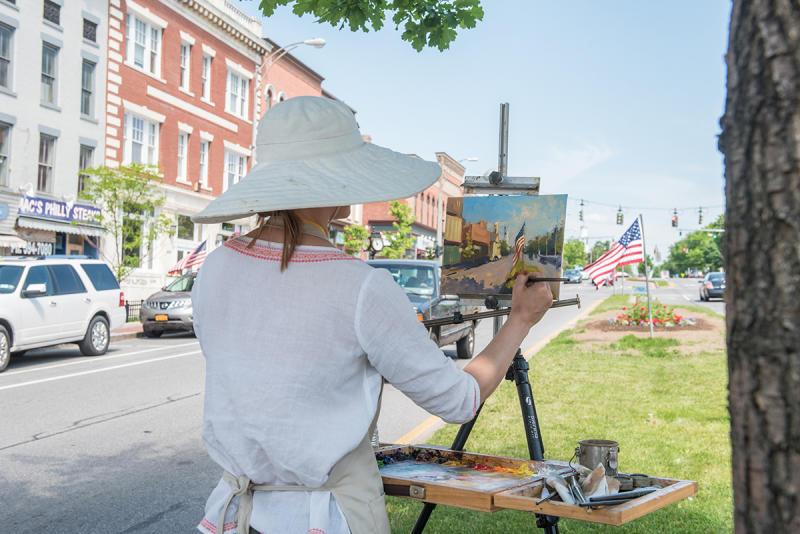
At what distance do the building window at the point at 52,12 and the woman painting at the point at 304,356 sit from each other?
24.4m

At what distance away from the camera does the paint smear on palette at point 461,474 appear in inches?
90.5

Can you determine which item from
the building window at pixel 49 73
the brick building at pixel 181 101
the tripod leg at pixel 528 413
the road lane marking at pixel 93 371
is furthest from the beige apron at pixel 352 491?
the brick building at pixel 181 101

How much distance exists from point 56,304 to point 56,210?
1081cm

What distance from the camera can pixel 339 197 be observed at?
1869 mm

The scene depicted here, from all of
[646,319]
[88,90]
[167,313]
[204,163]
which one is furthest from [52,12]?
[646,319]

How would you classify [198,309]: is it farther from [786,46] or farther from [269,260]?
[786,46]

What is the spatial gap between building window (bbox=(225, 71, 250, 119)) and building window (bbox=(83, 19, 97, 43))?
26.7 ft

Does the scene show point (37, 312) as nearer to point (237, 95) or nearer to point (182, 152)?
point (182, 152)

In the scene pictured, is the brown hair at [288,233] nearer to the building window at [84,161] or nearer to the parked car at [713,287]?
the building window at [84,161]

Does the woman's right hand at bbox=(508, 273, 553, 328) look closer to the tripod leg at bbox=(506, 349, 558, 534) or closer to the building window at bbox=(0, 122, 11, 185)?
the tripod leg at bbox=(506, 349, 558, 534)

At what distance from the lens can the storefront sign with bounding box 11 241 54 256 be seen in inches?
878

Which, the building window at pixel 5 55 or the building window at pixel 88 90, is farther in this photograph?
the building window at pixel 88 90

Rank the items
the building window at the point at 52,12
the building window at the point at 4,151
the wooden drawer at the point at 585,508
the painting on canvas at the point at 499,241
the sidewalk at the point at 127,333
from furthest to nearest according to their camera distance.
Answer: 1. the building window at the point at 52,12
2. the building window at the point at 4,151
3. the sidewalk at the point at 127,333
4. the painting on canvas at the point at 499,241
5. the wooden drawer at the point at 585,508

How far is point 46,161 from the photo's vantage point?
23.2 m
